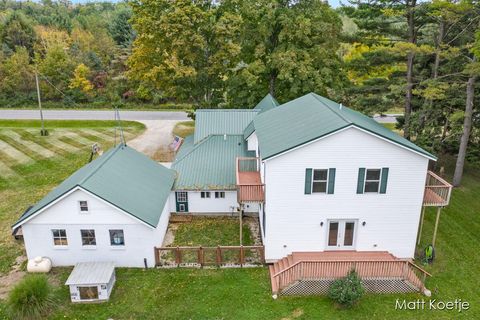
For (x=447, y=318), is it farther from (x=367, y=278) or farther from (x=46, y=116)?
(x=46, y=116)

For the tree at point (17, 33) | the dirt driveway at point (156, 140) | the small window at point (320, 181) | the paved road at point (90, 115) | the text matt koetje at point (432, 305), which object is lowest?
the text matt koetje at point (432, 305)

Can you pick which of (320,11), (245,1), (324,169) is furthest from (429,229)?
(245,1)

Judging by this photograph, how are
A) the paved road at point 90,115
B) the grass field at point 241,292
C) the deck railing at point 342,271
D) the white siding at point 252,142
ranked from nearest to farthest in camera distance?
1. the grass field at point 241,292
2. the deck railing at point 342,271
3. the white siding at point 252,142
4. the paved road at point 90,115

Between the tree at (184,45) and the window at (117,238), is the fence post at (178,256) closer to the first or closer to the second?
the window at (117,238)

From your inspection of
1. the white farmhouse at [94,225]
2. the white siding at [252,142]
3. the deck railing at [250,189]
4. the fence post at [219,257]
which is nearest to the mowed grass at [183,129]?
the white siding at [252,142]

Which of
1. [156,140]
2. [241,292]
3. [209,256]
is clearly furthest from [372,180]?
[156,140]
